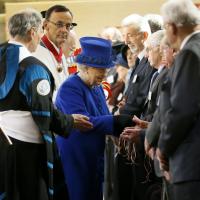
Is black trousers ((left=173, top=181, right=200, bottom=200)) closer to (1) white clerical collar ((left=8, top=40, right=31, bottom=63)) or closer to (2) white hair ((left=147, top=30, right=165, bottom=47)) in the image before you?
(1) white clerical collar ((left=8, top=40, right=31, bottom=63))

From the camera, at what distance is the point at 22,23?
338cm

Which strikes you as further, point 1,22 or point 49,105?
point 1,22

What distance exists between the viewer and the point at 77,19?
829cm

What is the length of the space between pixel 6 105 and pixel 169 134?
106cm

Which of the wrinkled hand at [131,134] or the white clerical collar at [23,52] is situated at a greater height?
the white clerical collar at [23,52]

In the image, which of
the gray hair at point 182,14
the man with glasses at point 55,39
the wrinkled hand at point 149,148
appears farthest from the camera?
the man with glasses at point 55,39

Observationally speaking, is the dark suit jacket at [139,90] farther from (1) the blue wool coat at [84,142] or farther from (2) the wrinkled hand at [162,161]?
(2) the wrinkled hand at [162,161]

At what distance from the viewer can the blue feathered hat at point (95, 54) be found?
137 inches

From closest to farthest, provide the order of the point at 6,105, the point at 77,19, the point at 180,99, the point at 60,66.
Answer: the point at 180,99
the point at 6,105
the point at 60,66
the point at 77,19

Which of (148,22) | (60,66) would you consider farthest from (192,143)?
(148,22)

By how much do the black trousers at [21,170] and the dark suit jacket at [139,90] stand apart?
2.80 ft

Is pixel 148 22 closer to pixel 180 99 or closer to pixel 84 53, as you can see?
pixel 84 53

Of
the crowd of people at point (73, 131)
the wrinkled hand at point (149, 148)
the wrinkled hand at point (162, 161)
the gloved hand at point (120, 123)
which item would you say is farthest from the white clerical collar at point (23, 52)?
the wrinkled hand at point (162, 161)

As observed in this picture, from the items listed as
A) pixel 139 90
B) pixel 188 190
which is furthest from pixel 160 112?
pixel 139 90
